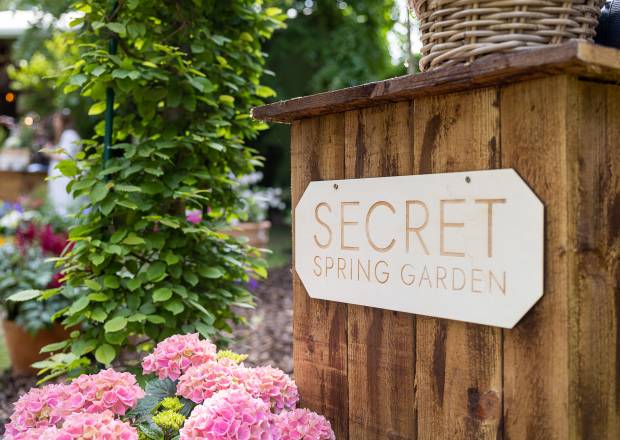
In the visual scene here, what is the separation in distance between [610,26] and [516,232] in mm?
444

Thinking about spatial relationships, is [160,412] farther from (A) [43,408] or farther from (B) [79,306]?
(B) [79,306]

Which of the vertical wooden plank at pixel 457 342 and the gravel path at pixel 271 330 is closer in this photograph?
the vertical wooden plank at pixel 457 342

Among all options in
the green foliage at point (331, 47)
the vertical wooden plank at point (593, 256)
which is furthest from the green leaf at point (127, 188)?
the green foliage at point (331, 47)

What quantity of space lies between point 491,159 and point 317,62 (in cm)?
700

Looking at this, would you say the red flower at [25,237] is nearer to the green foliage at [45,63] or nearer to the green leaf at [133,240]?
the green foliage at [45,63]

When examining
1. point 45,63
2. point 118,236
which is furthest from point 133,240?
point 45,63

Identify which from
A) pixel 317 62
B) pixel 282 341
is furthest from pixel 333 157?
pixel 317 62

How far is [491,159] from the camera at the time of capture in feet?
3.41

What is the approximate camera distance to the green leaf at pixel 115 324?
162 centimetres

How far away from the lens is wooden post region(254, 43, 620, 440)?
95 centimetres

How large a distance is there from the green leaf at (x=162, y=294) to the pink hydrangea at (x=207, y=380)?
371 millimetres

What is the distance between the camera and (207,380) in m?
1.29

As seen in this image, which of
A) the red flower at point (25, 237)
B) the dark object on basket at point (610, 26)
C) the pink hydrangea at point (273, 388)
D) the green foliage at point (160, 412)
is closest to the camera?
the dark object on basket at point (610, 26)

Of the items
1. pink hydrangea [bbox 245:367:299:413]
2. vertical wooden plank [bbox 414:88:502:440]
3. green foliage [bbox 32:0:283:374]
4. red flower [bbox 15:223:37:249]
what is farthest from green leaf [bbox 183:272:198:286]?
red flower [bbox 15:223:37:249]
